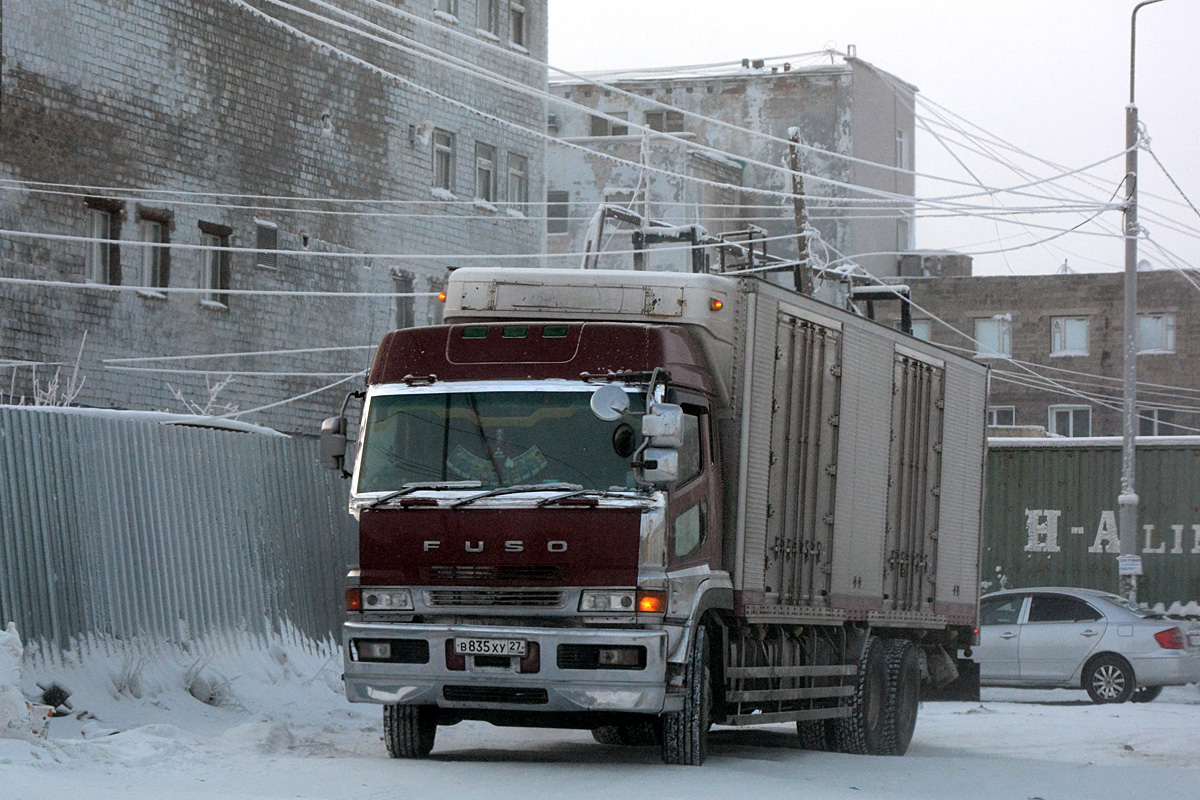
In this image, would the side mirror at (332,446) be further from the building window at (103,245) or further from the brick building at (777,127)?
the brick building at (777,127)

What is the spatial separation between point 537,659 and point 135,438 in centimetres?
548

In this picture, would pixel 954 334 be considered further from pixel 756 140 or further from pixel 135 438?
pixel 135 438

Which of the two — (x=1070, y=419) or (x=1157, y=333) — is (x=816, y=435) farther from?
(x=1070, y=419)

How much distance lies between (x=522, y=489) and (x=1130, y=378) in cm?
1931

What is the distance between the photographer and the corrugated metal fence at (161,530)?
13977 mm

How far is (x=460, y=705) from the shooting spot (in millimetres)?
11367

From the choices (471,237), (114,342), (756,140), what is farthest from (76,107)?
(756,140)

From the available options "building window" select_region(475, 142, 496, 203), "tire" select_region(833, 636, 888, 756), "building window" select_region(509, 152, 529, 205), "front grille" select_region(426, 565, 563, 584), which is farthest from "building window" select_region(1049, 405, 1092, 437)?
"front grille" select_region(426, 565, 563, 584)

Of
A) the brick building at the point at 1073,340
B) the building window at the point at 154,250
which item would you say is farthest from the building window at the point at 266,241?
the brick building at the point at 1073,340

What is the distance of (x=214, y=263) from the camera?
30203 mm

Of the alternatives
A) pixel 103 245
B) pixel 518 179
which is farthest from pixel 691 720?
pixel 518 179

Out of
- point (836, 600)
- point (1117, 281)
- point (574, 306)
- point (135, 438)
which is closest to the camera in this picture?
point (574, 306)

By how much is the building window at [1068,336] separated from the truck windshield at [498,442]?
46.8m

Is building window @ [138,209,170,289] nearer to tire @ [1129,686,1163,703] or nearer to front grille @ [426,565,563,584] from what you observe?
tire @ [1129,686,1163,703]
